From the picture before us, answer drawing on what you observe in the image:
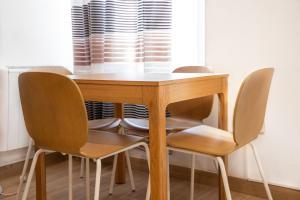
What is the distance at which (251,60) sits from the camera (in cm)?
213

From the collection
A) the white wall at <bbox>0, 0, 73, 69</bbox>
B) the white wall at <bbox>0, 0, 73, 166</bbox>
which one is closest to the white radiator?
the white wall at <bbox>0, 0, 73, 166</bbox>

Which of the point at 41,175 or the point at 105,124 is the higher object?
the point at 105,124

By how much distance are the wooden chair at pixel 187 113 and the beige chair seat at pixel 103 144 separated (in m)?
Answer: 0.32

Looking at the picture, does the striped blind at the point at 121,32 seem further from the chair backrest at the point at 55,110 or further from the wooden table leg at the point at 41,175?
the chair backrest at the point at 55,110

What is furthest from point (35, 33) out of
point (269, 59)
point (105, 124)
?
point (269, 59)

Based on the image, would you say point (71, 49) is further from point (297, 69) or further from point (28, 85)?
point (297, 69)

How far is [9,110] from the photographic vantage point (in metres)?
2.51

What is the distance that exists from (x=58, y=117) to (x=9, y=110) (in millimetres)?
1249

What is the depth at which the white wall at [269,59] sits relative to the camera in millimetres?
1978

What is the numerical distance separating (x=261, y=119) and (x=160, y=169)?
570 millimetres

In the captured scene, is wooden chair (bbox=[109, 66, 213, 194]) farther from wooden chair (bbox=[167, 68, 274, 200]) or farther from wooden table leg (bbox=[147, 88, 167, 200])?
wooden table leg (bbox=[147, 88, 167, 200])

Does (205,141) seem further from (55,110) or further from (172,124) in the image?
(55,110)

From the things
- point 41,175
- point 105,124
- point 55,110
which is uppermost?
point 55,110

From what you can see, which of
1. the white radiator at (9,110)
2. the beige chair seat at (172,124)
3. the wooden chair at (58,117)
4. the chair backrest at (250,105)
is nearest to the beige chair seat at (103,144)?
the wooden chair at (58,117)
